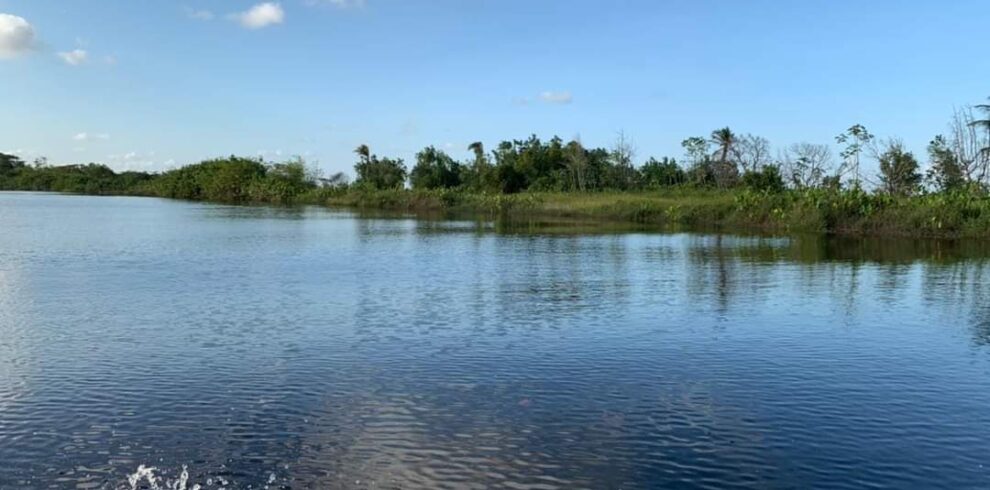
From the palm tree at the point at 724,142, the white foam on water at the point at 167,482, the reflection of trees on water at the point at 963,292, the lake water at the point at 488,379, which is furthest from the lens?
the palm tree at the point at 724,142

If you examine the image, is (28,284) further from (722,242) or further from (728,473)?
(722,242)

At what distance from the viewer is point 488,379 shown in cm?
962

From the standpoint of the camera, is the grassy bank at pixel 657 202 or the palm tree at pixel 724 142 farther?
the palm tree at pixel 724 142

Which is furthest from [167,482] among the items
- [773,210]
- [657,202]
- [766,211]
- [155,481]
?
[657,202]

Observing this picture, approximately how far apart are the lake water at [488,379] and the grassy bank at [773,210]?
51.4 feet

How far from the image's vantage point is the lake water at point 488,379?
6.86 m

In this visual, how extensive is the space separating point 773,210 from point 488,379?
34.3 meters

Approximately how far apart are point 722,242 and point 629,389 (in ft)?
76.8

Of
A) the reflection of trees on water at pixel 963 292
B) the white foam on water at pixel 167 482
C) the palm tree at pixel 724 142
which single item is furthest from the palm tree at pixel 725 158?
the white foam on water at pixel 167 482

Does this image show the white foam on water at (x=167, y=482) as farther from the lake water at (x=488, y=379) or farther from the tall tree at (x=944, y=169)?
the tall tree at (x=944, y=169)

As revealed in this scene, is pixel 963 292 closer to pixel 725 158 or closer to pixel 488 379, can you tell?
pixel 488 379

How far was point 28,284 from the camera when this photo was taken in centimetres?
1697

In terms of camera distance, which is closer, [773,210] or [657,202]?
[773,210]

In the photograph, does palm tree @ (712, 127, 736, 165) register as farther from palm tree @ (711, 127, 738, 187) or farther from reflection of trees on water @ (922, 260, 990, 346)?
reflection of trees on water @ (922, 260, 990, 346)
